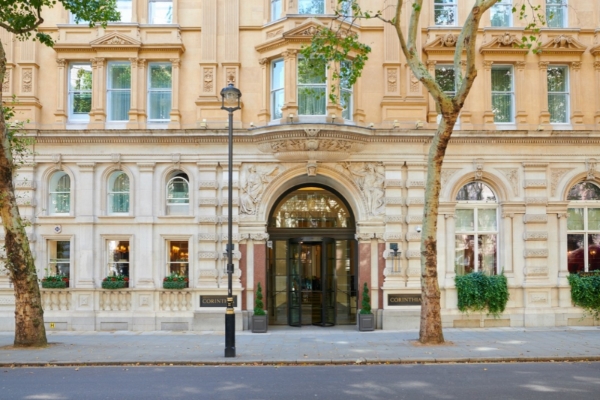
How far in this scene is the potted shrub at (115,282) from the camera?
20.1 m

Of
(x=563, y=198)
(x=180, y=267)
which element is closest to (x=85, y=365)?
(x=180, y=267)

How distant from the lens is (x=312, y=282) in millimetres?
21516

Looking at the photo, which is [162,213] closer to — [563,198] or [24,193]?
[24,193]

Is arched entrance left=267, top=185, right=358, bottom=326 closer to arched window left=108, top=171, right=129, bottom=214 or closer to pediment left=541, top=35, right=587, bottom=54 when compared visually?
arched window left=108, top=171, right=129, bottom=214

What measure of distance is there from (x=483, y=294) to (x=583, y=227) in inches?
178

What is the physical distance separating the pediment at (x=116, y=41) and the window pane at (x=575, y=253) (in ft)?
54.4

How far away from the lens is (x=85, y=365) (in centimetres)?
1413

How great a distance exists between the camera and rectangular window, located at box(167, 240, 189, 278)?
20641 millimetres

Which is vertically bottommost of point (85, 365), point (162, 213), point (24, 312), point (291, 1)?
point (85, 365)

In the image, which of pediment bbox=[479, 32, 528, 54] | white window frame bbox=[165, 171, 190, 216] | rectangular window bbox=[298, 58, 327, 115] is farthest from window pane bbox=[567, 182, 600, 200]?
white window frame bbox=[165, 171, 190, 216]

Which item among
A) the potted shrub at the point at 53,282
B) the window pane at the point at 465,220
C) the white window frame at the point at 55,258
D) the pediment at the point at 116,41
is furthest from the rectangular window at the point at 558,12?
the potted shrub at the point at 53,282

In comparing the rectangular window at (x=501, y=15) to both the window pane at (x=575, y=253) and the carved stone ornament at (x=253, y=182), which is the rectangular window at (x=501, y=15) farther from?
the carved stone ornament at (x=253, y=182)

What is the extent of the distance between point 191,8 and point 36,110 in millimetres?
6430

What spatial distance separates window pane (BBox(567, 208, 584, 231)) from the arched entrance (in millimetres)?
7610
